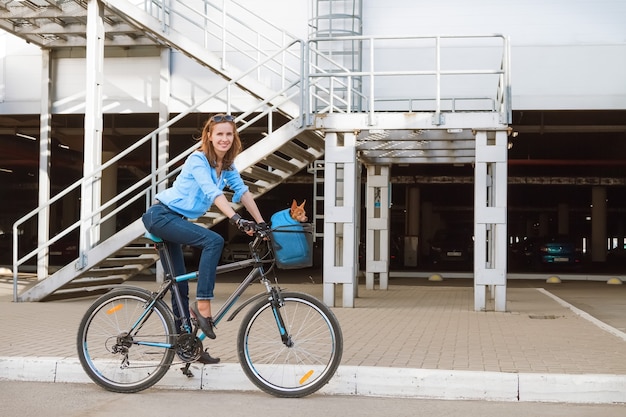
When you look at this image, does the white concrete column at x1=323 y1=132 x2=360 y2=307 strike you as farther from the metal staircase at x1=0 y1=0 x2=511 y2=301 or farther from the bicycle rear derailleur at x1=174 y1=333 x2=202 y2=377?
the bicycle rear derailleur at x1=174 y1=333 x2=202 y2=377

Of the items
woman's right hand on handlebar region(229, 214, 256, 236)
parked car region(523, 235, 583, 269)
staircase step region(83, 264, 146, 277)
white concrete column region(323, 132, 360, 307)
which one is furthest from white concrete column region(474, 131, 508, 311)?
parked car region(523, 235, 583, 269)

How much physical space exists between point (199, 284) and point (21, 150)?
22.9m

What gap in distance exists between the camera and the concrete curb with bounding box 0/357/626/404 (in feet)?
19.4

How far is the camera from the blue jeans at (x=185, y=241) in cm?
571

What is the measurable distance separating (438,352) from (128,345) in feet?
9.39

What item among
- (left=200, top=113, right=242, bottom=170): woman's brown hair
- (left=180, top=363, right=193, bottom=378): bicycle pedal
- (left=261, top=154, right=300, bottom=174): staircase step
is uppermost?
(left=261, top=154, right=300, bottom=174): staircase step

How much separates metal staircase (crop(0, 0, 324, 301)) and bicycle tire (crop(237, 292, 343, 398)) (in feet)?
18.3

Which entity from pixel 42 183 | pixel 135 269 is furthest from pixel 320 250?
pixel 135 269

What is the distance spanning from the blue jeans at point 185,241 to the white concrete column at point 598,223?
3181 centimetres

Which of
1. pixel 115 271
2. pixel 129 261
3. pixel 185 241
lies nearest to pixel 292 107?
pixel 129 261

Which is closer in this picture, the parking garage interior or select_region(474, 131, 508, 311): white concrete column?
select_region(474, 131, 508, 311): white concrete column

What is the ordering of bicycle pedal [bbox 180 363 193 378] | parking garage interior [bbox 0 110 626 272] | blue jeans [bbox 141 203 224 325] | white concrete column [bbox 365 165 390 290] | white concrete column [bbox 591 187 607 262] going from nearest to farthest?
blue jeans [bbox 141 203 224 325], bicycle pedal [bbox 180 363 193 378], white concrete column [bbox 365 165 390 290], parking garage interior [bbox 0 110 626 272], white concrete column [bbox 591 187 607 262]

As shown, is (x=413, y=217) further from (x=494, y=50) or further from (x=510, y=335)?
(x=510, y=335)

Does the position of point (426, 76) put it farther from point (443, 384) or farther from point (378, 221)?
point (443, 384)
